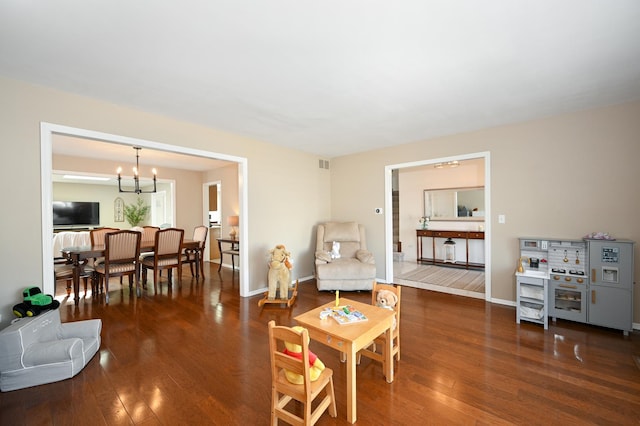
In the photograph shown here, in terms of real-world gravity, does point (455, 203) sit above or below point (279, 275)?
above

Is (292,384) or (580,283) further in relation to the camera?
(580,283)

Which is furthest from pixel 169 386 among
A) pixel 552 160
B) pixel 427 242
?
pixel 427 242

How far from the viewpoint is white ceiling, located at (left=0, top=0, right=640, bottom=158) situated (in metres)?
1.58

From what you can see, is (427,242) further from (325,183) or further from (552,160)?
(552,160)

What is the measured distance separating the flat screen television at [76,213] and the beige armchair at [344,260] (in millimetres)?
7872

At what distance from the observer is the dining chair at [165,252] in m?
4.41

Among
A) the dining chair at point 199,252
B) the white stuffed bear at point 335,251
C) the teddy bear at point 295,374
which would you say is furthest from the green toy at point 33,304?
the white stuffed bear at point 335,251

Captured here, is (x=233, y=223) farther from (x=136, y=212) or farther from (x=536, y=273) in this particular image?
(x=536, y=273)

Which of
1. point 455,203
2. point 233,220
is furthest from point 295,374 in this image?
point 455,203

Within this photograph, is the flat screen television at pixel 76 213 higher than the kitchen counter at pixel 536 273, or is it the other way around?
the flat screen television at pixel 76 213

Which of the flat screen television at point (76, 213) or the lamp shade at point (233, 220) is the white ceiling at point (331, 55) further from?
the flat screen television at point (76, 213)

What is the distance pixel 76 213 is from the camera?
816 cm

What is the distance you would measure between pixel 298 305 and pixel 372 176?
8.77ft

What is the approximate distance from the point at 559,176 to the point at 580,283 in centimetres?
128
